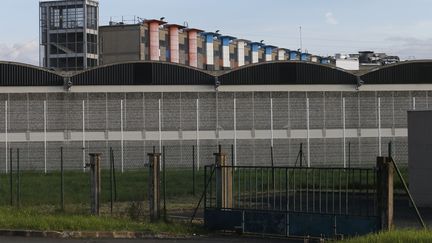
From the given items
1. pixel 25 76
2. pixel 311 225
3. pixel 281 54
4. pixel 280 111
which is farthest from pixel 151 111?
pixel 281 54

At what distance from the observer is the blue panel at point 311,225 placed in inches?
599

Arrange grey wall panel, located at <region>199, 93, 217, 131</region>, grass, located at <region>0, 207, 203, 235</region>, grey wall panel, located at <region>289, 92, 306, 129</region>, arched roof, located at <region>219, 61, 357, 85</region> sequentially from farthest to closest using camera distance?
arched roof, located at <region>219, 61, 357, 85</region>, grey wall panel, located at <region>289, 92, 306, 129</region>, grey wall panel, located at <region>199, 93, 217, 131</region>, grass, located at <region>0, 207, 203, 235</region>

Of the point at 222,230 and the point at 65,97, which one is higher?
the point at 65,97

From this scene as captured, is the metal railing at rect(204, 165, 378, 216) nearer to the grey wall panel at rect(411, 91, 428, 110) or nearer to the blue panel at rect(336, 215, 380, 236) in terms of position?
the blue panel at rect(336, 215, 380, 236)

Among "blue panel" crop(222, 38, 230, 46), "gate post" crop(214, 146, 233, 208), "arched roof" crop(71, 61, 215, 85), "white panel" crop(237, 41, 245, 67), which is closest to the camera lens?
"gate post" crop(214, 146, 233, 208)

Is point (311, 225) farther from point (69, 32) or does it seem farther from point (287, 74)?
point (69, 32)

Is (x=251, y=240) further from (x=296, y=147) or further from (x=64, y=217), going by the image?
(x=296, y=147)

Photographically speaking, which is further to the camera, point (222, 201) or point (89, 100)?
point (89, 100)

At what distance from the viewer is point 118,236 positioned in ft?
52.2

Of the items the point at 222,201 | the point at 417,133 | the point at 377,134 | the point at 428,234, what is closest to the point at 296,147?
the point at 377,134

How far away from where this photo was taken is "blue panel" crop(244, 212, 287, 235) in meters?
15.9

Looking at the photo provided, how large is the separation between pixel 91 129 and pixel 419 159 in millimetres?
25754

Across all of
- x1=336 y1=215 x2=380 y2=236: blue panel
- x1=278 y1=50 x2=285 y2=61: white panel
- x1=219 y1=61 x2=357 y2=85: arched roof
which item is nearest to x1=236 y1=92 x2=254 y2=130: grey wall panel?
x1=219 y1=61 x2=357 y2=85: arched roof

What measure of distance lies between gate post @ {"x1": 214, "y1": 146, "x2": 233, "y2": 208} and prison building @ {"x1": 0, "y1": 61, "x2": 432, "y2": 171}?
26.6m
